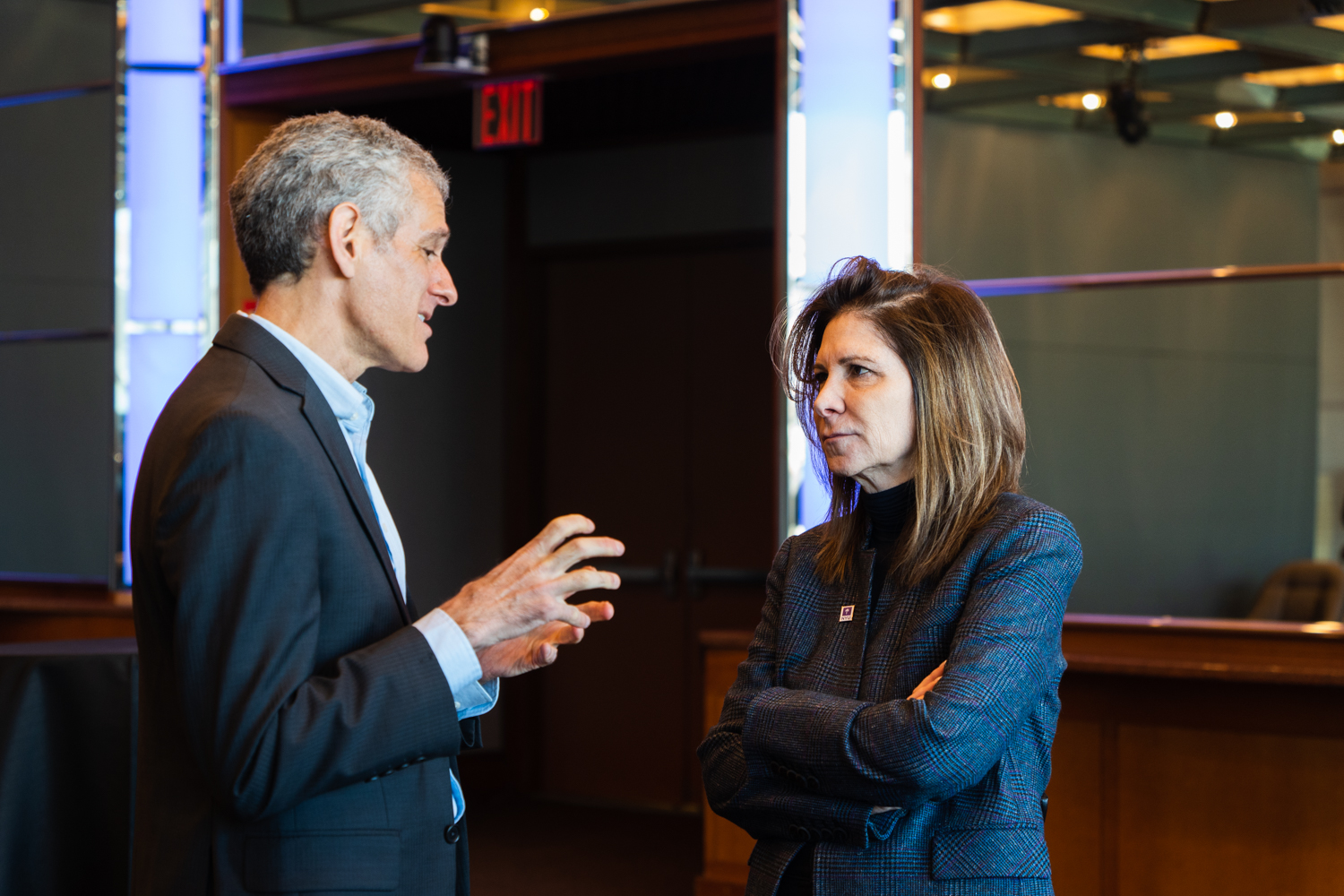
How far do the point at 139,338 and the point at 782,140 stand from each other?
260 cm

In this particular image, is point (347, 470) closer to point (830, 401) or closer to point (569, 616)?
point (569, 616)

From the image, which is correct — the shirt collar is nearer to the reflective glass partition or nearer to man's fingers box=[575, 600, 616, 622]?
man's fingers box=[575, 600, 616, 622]

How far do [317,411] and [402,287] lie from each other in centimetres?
21

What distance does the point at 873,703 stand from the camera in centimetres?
166

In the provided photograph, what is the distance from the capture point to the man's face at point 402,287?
4.96 ft

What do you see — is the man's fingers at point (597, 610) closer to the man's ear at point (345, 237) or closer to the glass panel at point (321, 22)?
the man's ear at point (345, 237)

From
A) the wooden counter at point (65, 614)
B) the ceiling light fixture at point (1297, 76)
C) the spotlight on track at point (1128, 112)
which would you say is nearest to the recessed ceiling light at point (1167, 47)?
the spotlight on track at point (1128, 112)

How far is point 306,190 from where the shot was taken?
147cm

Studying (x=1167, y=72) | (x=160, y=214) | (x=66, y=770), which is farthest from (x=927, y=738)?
(x=1167, y=72)

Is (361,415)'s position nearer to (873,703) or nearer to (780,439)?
(873,703)

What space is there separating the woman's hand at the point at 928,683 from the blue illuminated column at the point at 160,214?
12.8 ft

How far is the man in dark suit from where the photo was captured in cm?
125

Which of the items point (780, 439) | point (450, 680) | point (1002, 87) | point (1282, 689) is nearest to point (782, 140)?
point (780, 439)

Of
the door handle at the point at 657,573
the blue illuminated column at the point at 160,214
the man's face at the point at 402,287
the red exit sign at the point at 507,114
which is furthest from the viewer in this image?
the door handle at the point at 657,573
